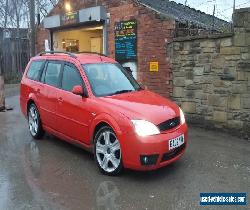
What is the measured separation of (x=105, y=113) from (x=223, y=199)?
2056 mm

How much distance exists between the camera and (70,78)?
665cm

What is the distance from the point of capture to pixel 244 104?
Result: 787cm

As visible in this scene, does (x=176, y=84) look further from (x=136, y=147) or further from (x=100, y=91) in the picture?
(x=136, y=147)

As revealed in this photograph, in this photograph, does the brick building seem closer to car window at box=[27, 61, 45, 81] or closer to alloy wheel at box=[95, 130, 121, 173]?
car window at box=[27, 61, 45, 81]

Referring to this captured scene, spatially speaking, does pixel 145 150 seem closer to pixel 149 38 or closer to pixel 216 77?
pixel 216 77

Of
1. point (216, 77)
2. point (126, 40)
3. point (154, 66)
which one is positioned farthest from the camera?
point (126, 40)

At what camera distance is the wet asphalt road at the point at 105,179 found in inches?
186

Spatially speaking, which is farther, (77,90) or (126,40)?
(126,40)

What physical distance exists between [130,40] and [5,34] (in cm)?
1267

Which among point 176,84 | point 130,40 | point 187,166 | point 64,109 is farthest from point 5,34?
point 187,166

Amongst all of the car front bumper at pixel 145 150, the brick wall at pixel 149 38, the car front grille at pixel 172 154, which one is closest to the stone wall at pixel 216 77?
the brick wall at pixel 149 38

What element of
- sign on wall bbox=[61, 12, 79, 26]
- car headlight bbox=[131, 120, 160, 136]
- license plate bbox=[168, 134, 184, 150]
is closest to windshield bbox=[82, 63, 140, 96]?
car headlight bbox=[131, 120, 160, 136]

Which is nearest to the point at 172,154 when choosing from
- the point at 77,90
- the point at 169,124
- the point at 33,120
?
the point at 169,124

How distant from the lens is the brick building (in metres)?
9.91
